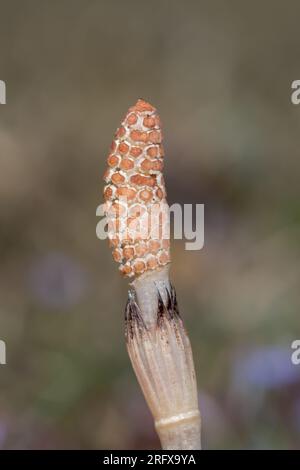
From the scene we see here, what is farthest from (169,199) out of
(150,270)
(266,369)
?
(150,270)

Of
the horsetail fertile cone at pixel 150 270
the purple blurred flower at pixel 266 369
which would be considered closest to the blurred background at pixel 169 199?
the purple blurred flower at pixel 266 369

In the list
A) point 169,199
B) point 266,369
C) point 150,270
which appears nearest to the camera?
point 150,270

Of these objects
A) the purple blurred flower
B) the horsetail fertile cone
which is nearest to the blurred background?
the purple blurred flower

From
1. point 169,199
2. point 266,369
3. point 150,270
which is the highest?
point 169,199

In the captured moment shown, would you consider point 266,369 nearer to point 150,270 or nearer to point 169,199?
point 169,199

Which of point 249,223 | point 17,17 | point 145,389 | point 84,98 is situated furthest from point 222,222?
point 145,389

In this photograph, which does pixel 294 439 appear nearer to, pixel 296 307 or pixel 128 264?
pixel 296 307
